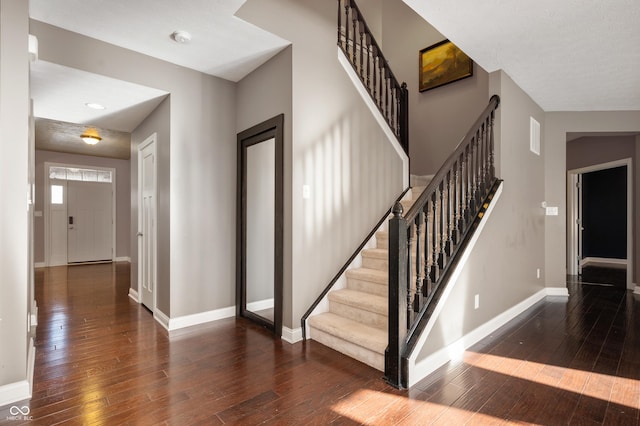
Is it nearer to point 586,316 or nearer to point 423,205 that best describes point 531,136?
point 586,316

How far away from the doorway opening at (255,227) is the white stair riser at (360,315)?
74 centimetres

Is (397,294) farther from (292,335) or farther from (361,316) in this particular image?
(292,335)

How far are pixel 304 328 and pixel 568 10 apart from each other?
3.34 meters

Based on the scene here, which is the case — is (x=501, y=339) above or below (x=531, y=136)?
below

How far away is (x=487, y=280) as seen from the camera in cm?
326

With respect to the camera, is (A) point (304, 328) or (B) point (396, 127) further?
(B) point (396, 127)

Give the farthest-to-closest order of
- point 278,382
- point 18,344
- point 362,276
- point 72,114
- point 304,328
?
point 72,114 → point 362,276 → point 304,328 → point 278,382 → point 18,344

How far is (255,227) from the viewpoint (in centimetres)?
410

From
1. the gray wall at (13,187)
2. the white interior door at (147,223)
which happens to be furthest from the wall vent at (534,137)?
the gray wall at (13,187)

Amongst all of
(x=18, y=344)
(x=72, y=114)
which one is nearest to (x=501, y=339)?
(x=18, y=344)

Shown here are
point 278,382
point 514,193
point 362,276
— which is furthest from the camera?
point 514,193

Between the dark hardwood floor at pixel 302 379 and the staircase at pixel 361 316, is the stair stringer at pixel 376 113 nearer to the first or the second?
the staircase at pixel 361 316

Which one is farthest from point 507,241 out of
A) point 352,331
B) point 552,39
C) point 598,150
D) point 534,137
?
point 598,150

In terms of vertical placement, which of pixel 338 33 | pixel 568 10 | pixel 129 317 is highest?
pixel 338 33
